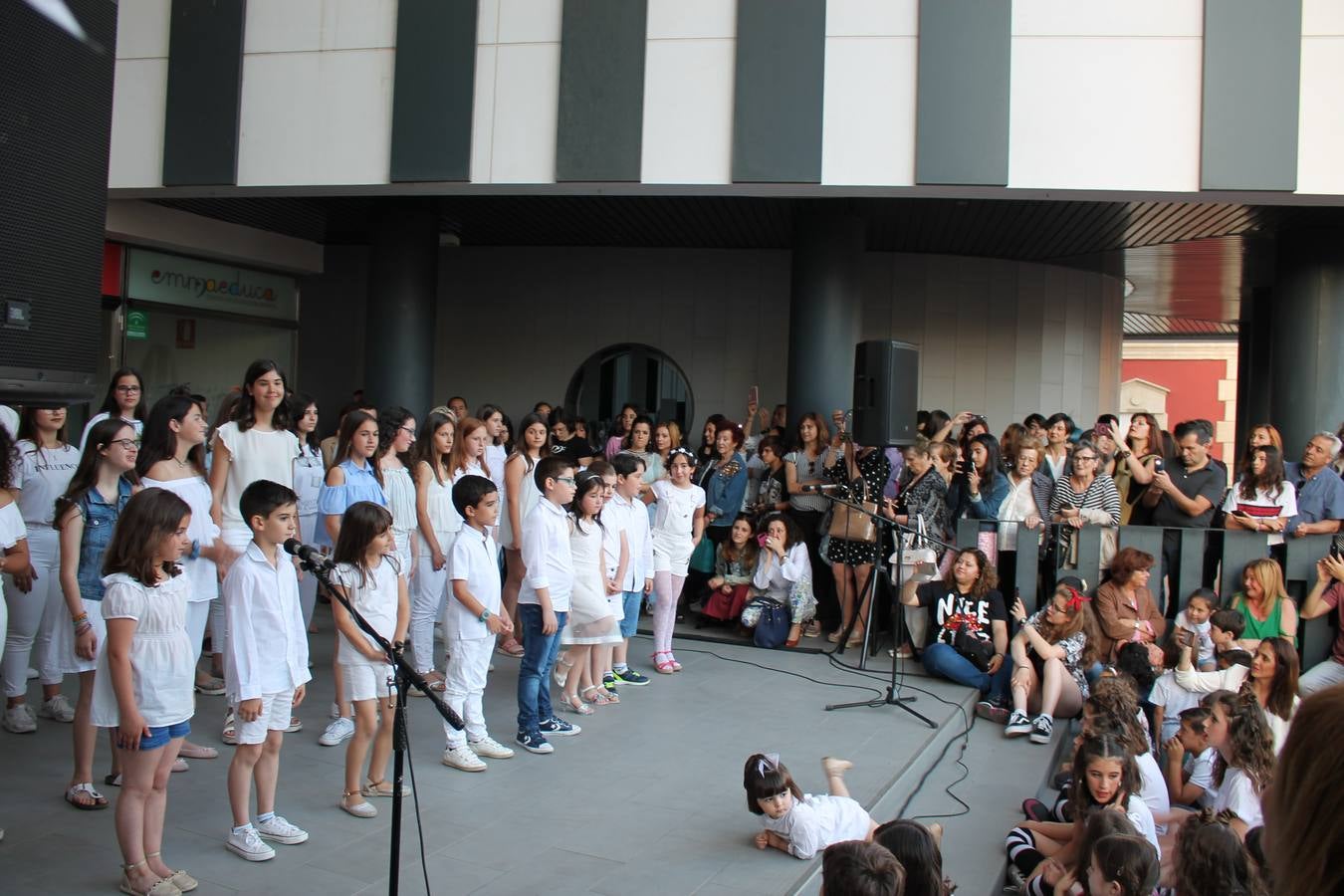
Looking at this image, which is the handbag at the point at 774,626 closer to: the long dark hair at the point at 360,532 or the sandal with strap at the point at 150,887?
the long dark hair at the point at 360,532

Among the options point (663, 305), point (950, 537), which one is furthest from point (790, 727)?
point (663, 305)

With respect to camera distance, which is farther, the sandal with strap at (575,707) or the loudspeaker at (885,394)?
the loudspeaker at (885,394)

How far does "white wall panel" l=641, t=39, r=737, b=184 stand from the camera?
9312 mm

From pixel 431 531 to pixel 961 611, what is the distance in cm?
360

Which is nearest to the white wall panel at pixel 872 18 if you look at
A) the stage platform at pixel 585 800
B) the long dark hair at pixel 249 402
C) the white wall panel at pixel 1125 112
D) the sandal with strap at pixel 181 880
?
the white wall panel at pixel 1125 112

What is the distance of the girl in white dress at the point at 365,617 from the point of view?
4312 mm

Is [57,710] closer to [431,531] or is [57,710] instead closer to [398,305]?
[431,531]

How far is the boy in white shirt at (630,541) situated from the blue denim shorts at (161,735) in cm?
313

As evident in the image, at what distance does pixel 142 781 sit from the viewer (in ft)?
11.7

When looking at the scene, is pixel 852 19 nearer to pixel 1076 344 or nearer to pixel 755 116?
A: pixel 755 116

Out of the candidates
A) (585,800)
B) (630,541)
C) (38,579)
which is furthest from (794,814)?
(38,579)

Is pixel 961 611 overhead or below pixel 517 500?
below

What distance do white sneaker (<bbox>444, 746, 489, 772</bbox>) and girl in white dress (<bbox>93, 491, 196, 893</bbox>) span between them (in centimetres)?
155

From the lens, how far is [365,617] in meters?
4.43
